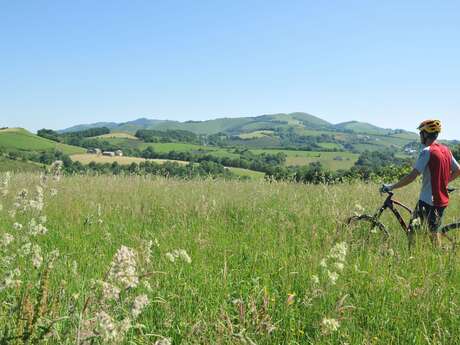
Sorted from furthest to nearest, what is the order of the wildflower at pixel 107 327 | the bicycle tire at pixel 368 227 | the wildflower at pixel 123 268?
the bicycle tire at pixel 368 227 → the wildflower at pixel 123 268 → the wildflower at pixel 107 327

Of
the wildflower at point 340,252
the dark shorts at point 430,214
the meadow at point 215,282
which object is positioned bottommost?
the meadow at point 215,282

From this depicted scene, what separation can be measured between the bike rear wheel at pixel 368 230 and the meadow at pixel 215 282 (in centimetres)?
14

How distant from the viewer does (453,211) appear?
27.5 feet

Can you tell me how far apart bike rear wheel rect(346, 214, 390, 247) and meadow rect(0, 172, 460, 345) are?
0.47 ft

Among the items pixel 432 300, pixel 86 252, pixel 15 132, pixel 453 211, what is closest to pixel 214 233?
pixel 86 252

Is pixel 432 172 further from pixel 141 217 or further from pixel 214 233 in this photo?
pixel 141 217

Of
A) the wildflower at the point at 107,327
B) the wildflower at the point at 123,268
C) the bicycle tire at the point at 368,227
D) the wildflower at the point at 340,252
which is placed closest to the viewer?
the wildflower at the point at 107,327

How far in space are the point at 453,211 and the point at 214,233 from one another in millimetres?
5394

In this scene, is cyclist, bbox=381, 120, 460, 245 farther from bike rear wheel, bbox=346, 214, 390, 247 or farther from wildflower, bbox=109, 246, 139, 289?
wildflower, bbox=109, 246, 139, 289

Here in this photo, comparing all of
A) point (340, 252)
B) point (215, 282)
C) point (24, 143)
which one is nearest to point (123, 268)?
point (340, 252)

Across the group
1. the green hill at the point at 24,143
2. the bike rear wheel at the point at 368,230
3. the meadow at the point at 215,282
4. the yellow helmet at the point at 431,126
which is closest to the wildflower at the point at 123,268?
the meadow at the point at 215,282

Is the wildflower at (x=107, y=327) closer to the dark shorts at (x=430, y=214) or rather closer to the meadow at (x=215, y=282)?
the meadow at (x=215, y=282)

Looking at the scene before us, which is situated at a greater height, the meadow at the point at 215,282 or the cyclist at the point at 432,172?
the cyclist at the point at 432,172

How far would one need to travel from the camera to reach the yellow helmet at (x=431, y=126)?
607cm
